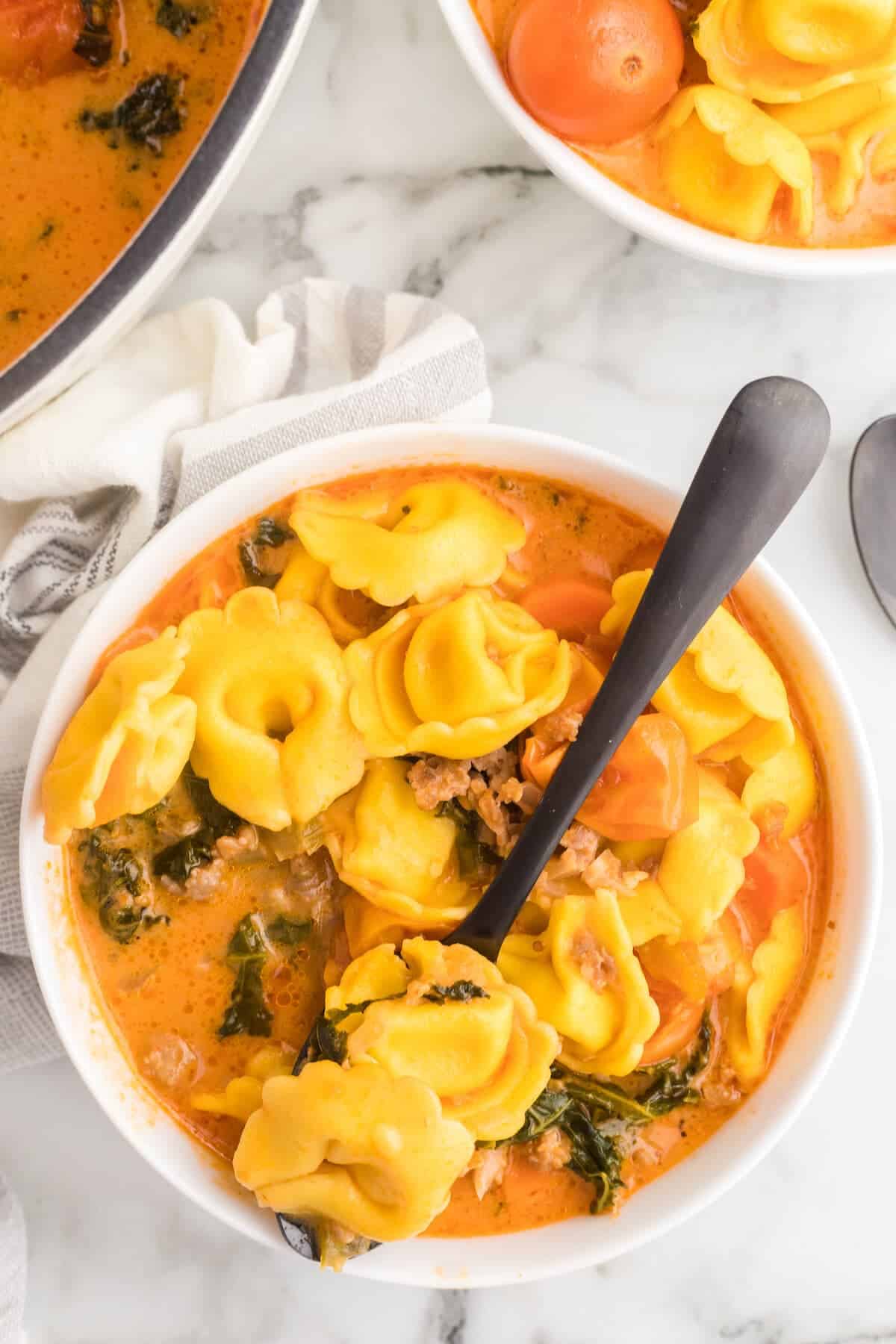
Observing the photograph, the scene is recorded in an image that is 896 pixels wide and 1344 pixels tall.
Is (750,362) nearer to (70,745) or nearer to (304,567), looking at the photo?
(304,567)

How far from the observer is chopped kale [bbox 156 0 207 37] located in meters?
2.71

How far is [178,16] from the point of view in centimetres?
271

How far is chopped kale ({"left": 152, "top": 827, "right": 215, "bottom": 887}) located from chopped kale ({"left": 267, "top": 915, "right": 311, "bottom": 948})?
0.18 m

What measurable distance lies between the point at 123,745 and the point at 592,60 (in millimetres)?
1525

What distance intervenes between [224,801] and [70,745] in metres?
0.31

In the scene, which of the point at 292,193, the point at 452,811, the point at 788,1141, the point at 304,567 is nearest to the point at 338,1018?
the point at 452,811

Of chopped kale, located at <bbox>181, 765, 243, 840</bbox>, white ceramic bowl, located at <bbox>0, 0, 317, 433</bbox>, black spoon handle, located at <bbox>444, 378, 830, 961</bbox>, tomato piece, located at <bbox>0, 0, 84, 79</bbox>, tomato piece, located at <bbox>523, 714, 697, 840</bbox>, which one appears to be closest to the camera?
black spoon handle, located at <bbox>444, 378, 830, 961</bbox>

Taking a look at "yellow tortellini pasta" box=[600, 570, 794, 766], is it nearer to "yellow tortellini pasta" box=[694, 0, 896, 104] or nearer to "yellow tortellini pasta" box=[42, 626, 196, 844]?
"yellow tortellini pasta" box=[42, 626, 196, 844]

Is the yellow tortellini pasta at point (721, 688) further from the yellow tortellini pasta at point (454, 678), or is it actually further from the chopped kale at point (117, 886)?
the chopped kale at point (117, 886)

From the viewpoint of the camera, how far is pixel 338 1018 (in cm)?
239

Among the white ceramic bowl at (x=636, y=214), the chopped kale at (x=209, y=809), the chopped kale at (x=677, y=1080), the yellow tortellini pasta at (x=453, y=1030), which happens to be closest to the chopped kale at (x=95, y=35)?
the white ceramic bowl at (x=636, y=214)

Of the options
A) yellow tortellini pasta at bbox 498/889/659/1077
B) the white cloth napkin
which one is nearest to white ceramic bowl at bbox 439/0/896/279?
the white cloth napkin

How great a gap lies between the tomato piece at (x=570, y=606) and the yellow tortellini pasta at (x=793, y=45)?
1019 mm

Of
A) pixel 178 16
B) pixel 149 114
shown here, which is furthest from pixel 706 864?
pixel 178 16
